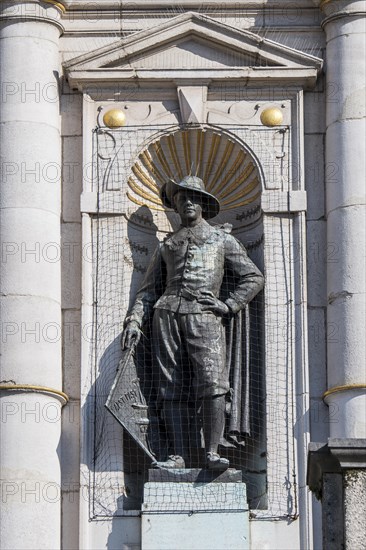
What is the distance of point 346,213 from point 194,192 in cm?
120

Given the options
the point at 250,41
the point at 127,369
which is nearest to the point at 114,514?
the point at 127,369

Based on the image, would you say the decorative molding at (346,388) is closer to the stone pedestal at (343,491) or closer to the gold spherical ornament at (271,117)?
the gold spherical ornament at (271,117)

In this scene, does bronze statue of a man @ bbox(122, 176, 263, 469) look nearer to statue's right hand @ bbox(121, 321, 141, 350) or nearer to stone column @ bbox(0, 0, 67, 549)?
statue's right hand @ bbox(121, 321, 141, 350)

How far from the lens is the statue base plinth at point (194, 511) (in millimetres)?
16422

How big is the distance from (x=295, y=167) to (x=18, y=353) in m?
2.68

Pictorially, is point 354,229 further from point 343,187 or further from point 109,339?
point 109,339

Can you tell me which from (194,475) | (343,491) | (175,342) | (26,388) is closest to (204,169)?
(175,342)

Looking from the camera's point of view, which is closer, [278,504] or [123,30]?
[278,504]

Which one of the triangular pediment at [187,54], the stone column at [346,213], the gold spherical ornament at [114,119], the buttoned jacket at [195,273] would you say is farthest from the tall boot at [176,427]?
the triangular pediment at [187,54]

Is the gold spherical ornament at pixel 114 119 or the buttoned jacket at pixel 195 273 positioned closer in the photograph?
the buttoned jacket at pixel 195 273

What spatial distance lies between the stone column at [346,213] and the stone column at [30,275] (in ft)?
7.05

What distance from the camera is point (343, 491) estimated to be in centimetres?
1194

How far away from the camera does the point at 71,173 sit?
17.8m

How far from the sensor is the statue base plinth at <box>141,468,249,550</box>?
1642 centimetres
